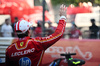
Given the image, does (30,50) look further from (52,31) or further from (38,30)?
(38,30)

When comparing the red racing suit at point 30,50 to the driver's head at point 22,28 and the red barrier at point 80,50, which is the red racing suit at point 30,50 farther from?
the red barrier at point 80,50

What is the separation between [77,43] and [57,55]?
775mm

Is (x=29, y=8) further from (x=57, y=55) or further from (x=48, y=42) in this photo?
(x=48, y=42)

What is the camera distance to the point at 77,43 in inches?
280

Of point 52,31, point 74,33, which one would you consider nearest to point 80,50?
point 74,33

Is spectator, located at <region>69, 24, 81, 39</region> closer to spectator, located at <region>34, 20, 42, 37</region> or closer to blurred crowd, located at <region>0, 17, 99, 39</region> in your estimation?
blurred crowd, located at <region>0, 17, 99, 39</region>

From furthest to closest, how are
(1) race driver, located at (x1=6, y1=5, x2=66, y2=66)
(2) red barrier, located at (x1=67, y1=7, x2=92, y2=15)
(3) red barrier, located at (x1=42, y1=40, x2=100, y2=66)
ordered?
(2) red barrier, located at (x1=67, y1=7, x2=92, y2=15)
(3) red barrier, located at (x1=42, y1=40, x2=100, y2=66)
(1) race driver, located at (x1=6, y1=5, x2=66, y2=66)

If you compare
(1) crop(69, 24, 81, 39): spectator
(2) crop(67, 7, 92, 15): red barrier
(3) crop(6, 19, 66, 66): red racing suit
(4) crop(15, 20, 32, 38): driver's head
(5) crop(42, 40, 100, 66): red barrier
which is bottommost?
(5) crop(42, 40, 100, 66): red barrier

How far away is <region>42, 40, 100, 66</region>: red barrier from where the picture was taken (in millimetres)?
7016

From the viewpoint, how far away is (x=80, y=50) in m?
7.04

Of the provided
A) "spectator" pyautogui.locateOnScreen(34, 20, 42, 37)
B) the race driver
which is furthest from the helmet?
"spectator" pyautogui.locateOnScreen(34, 20, 42, 37)

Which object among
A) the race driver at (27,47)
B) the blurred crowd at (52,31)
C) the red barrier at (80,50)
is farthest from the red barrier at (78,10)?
the race driver at (27,47)

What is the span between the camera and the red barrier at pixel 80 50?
7.02 m

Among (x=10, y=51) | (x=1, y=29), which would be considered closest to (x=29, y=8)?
(x=1, y=29)
